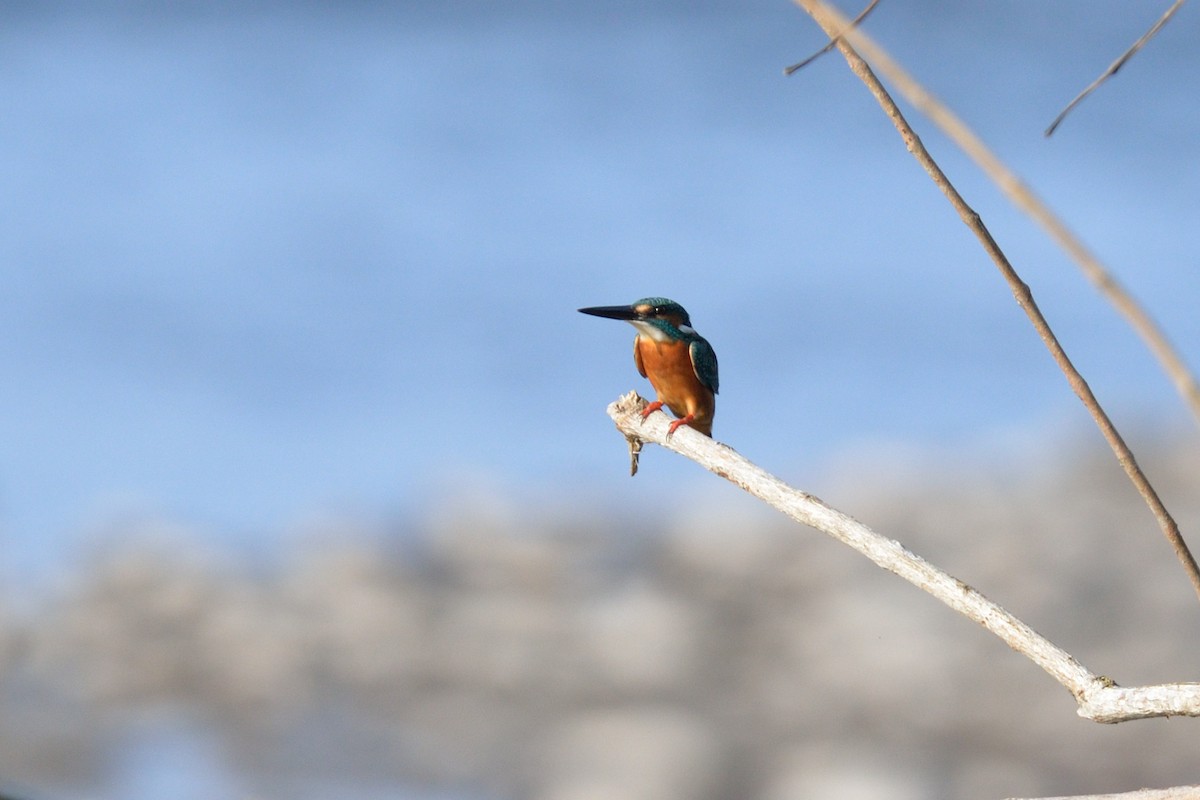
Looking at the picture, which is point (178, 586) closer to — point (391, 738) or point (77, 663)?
point (77, 663)

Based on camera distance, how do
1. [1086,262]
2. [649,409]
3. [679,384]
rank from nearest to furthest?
[1086,262]
[649,409]
[679,384]

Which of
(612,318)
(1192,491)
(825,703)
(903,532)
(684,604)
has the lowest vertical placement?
(612,318)

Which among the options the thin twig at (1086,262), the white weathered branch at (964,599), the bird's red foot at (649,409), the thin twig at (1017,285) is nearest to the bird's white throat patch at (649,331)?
the bird's red foot at (649,409)

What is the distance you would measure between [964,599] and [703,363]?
835 mm

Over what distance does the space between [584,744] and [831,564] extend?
1.45m

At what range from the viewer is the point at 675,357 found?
164 centimetres

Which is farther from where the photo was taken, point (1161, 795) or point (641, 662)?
point (641, 662)

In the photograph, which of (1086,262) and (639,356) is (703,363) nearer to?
(639,356)

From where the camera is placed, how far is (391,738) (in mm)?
4387

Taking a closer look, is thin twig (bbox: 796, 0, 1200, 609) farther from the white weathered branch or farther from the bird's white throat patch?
the bird's white throat patch

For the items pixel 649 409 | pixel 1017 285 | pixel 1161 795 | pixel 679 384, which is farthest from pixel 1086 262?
pixel 679 384

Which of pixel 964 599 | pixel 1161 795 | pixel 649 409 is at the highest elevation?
pixel 649 409

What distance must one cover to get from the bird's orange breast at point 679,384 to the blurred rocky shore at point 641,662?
2527 mm

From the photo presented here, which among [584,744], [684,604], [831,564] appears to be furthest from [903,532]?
[584,744]
